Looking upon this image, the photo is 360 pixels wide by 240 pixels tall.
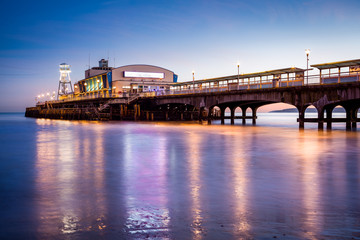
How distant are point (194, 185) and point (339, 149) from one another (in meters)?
14.7

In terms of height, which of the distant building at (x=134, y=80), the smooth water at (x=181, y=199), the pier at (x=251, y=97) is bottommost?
the smooth water at (x=181, y=199)

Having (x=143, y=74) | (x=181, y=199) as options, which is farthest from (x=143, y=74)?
(x=181, y=199)

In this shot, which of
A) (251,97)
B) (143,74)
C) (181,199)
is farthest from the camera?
(143,74)

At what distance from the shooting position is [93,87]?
111m

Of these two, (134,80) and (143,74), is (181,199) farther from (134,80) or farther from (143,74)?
(143,74)

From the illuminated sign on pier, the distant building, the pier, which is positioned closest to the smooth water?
the pier

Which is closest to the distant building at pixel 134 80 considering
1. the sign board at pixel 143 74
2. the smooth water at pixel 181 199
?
the sign board at pixel 143 74

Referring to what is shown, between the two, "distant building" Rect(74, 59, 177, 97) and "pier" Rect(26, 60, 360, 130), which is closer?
"pier" Rect(26, 60, 360, 130)

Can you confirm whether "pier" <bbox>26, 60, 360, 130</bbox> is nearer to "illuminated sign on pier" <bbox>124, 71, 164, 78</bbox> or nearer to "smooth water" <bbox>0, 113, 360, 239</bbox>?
"illuminated sign on pier" <bbox>124, 71, 164, 78</bbox>

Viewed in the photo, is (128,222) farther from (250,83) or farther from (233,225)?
(250,83)

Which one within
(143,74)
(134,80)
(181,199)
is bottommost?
(181,199)

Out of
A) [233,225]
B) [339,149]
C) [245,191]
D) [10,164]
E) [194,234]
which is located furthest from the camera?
[339,149]

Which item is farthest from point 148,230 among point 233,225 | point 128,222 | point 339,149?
point 339,149

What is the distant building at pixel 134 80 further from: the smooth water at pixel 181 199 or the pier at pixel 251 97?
the smooth water at pixel 181 199
